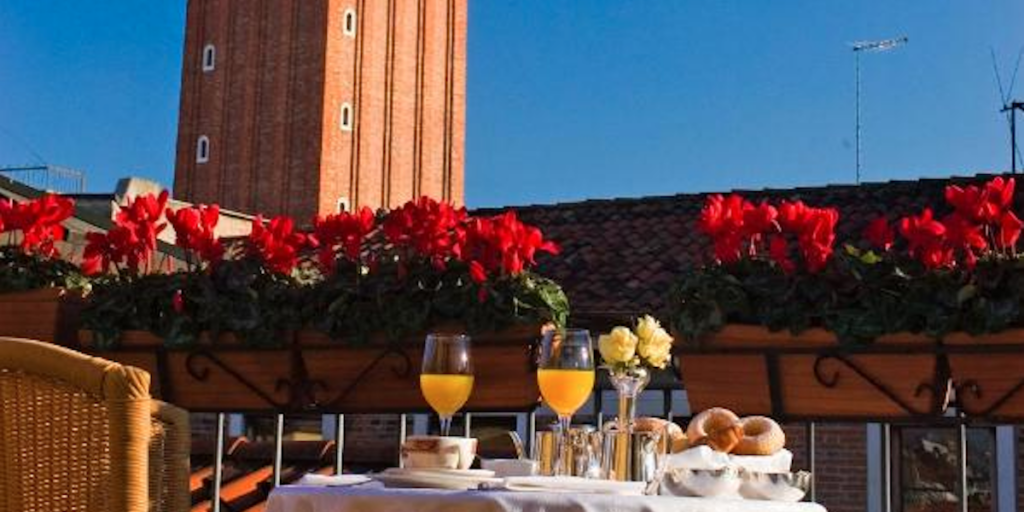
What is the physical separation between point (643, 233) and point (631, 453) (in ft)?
49.6

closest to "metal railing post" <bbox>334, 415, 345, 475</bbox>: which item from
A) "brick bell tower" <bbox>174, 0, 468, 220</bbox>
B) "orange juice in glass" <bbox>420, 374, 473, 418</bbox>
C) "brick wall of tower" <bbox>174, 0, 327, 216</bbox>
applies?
"orange juice in glass" <bbox>420, 374, 473, 418</bbox>

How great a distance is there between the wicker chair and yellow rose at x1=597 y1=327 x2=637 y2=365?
26.2 inches

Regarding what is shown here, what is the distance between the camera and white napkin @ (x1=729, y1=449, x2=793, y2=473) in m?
2.01

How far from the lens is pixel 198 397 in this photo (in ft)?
11.0

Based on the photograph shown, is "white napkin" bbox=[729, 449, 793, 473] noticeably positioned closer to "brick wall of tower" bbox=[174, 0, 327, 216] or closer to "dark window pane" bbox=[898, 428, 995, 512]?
"dark window pane" bbox=[898, 428, 995, 512]

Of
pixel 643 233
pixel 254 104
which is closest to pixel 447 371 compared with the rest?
pixel 643 233

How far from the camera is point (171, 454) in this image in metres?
2.16

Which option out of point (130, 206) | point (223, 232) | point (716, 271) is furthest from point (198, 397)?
point (223, 232)

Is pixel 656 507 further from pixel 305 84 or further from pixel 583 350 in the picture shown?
pixel 305 84

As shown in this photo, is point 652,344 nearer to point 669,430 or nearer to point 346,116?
point 669,430

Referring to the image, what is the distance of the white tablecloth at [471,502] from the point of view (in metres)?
1.67

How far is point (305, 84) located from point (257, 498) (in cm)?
2795

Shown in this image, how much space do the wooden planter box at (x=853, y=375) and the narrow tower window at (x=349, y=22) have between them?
3131 cm

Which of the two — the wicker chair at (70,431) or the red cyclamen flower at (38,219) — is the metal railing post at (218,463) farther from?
the wicker chair at (70,431)
